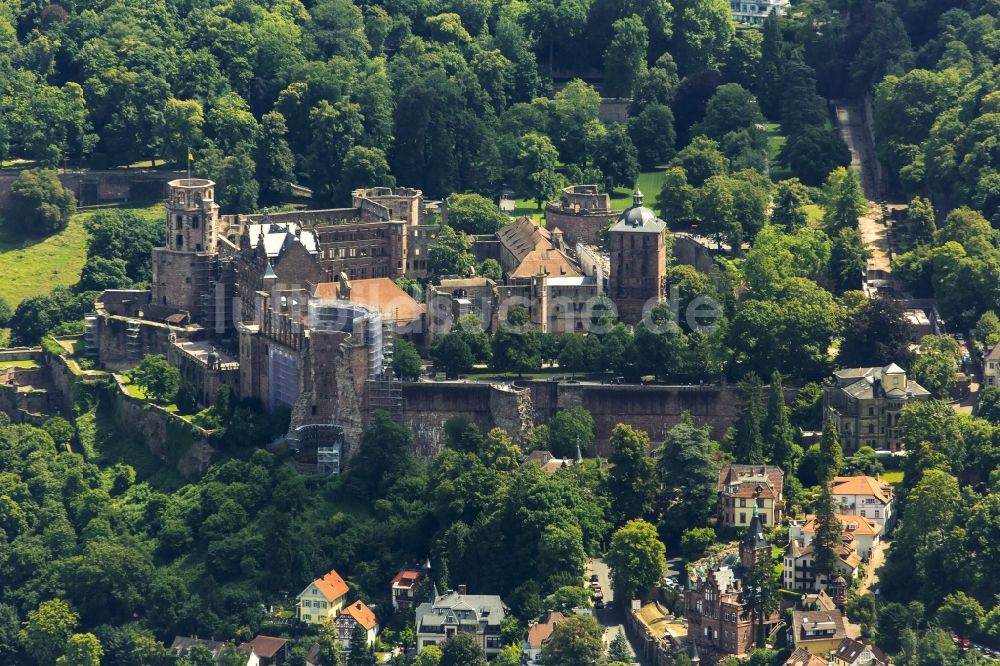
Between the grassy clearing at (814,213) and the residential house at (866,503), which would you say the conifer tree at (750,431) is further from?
the grassy clearing at (814,213)

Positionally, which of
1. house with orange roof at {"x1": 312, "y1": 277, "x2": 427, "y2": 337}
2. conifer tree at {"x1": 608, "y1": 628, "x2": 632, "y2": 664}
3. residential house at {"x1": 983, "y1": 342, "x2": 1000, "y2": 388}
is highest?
house with orange roof at {"x1": 312, "y1": 277, "x2": 427, "y2": 337}

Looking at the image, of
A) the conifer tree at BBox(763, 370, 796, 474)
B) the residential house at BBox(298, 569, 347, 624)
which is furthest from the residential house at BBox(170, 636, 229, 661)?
the conifer tree at BBox(763, 370, 796, 474)

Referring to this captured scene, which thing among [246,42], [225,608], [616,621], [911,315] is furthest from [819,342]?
[246,42]

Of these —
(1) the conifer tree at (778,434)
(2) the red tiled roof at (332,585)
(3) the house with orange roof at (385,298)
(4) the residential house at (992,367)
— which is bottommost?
(2) the red tiled roof at (332,585)

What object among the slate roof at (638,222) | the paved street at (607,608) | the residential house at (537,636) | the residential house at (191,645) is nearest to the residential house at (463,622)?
the residential house at (537,636)

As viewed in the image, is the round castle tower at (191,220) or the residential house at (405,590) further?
the round castle tower at (191,220)

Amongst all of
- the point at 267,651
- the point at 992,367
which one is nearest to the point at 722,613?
the point at 267,651

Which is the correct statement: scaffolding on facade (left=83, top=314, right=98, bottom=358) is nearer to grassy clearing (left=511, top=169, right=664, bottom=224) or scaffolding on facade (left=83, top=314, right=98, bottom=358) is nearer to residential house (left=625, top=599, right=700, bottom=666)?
grassy clearing (left=511, top=169, right=664, bottom=224)

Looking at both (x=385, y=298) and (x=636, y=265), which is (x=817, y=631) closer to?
(x=636, y=265)
